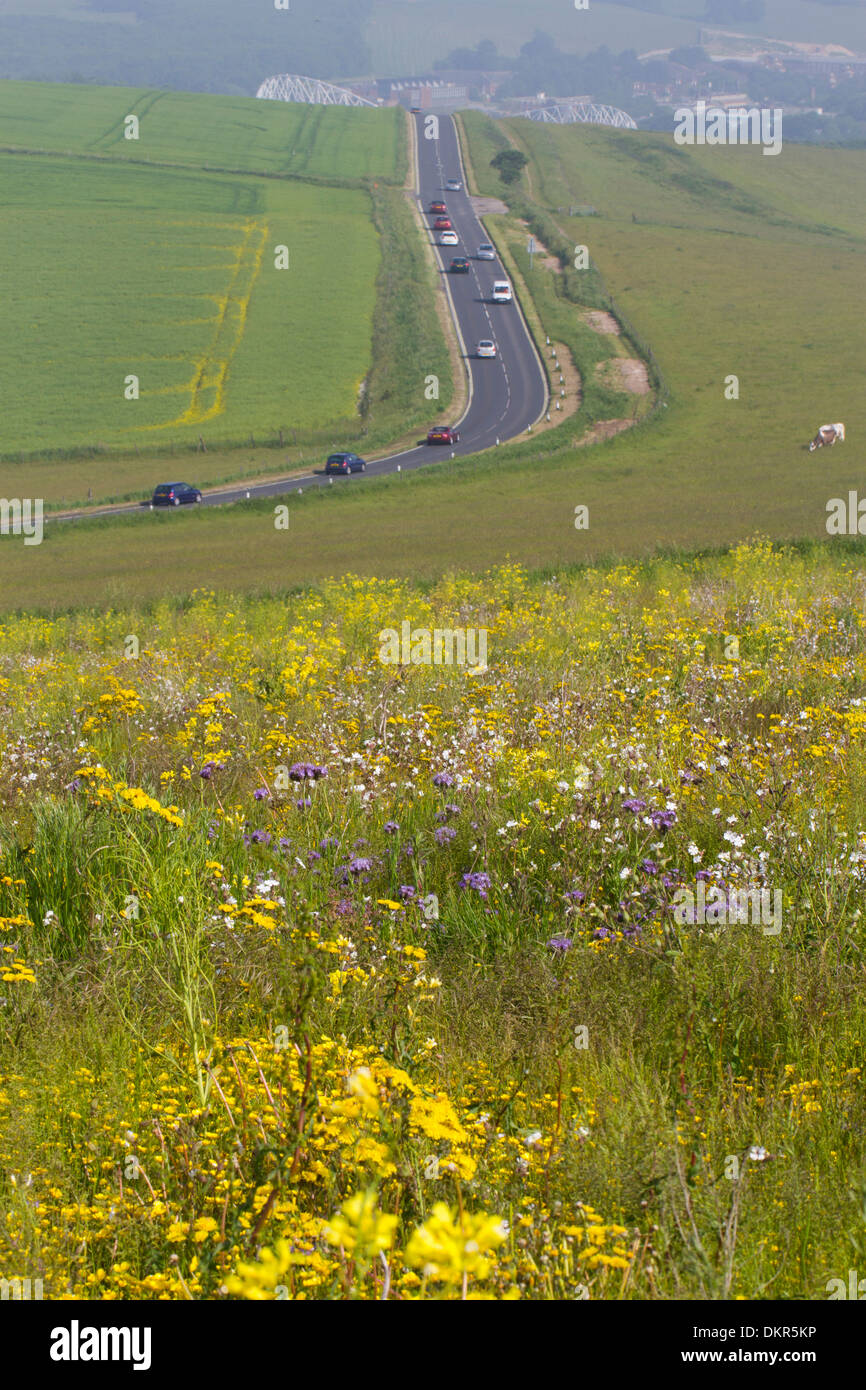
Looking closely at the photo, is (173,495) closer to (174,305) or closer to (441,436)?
(441,436)

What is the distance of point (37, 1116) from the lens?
137 inches

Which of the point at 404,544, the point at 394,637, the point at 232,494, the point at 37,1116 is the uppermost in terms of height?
the point at 232,494

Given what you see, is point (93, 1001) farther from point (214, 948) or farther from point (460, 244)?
point (460, 244)

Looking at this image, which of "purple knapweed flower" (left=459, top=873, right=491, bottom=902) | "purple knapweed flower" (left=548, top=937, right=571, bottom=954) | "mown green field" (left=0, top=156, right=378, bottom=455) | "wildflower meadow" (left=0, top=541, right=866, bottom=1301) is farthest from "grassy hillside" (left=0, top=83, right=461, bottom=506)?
"purple knapweed flower" (left=548, top=937, right=571, bottom=954)

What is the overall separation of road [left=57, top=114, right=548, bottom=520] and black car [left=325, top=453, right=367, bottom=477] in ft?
1.57

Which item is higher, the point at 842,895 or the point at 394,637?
the point at 394,637

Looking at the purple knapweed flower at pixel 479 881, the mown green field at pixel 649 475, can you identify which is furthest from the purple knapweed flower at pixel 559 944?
the mown green field at pixel 649 475

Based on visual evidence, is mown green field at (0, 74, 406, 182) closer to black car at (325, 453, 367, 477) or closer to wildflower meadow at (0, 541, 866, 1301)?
black car at (325, 453, 367, 477)

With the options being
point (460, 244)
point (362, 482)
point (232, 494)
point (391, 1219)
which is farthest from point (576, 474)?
point (460, 244)

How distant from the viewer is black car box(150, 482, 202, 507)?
48844mm

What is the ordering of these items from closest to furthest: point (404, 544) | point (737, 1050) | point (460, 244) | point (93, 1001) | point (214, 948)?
point (737, 1050) < point (93, 1001) < point (214, 948) < point (404, 544) < point (460, 244)

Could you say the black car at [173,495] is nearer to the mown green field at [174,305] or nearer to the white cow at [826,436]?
the mown green field at [174,305]

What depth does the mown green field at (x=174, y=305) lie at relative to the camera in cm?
6831
